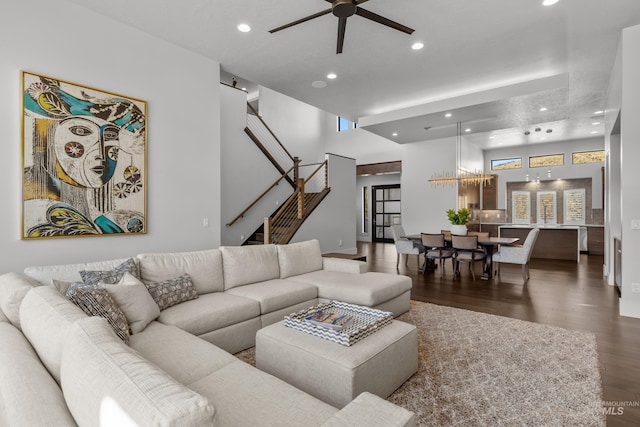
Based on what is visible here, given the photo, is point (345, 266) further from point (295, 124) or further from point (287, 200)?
point (295, 124)

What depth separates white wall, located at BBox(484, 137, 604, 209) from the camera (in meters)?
9.50

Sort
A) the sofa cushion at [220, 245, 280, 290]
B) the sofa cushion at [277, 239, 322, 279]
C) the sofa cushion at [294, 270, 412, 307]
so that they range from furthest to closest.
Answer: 1. the sofa cushion at [277, 239, 322, 279]
2. the sofa cushion at [220, 245, 280, 290]
3. the sofa cushion at [294, 270, 412, 307]

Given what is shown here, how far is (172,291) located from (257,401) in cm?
175

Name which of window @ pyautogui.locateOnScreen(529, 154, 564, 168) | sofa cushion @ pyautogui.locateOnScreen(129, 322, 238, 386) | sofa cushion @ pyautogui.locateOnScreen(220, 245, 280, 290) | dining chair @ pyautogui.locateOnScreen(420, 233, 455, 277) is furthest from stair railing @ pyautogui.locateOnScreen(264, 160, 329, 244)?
window @ pyautogui.locateOnScreen(529, 154, 564, 168)

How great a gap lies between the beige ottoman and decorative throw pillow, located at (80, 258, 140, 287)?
1.26 meters

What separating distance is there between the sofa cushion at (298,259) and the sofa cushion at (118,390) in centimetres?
298

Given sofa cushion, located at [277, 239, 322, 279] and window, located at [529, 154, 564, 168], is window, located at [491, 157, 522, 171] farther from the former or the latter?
sofa cushion, located at [277, 239, 322, 279]

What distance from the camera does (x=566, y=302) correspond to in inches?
177

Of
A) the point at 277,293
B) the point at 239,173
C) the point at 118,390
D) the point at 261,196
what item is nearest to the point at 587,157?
the point at 261,196

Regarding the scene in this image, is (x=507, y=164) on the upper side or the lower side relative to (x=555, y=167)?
upper

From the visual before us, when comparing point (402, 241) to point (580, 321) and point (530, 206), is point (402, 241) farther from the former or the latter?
point (530, 206)

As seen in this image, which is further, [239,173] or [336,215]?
[336,215]

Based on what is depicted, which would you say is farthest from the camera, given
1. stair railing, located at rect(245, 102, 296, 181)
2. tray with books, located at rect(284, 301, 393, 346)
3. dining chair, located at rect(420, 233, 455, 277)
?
stair railing, located at rect(245, 102, 296, 181)

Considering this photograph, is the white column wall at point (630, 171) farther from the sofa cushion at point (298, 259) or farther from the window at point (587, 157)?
the window at point (587, 157)
